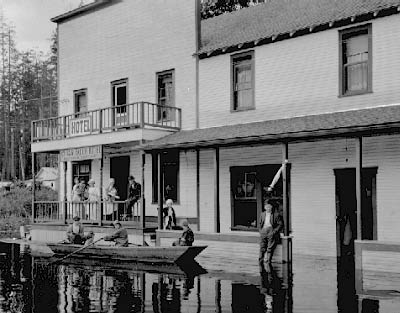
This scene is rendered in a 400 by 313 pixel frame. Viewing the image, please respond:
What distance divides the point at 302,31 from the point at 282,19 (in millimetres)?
2342

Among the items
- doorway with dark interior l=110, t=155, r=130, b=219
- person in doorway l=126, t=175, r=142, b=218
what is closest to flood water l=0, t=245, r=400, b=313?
person in doorway l=126, t=175, r=142, b=218

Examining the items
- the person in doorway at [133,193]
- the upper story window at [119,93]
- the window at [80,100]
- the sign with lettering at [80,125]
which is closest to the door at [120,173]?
the sign with lettering at [80,125]

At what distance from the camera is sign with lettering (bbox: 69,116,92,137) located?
24.4m

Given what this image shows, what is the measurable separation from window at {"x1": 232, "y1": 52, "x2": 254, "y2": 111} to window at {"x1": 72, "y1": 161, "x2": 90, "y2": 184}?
8.35m

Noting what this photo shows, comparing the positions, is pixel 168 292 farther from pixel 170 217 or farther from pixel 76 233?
pixel 76 233

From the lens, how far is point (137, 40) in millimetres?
24656

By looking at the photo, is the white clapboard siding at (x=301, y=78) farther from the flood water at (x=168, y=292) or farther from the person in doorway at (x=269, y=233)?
the flood water at (x=168, y=292)

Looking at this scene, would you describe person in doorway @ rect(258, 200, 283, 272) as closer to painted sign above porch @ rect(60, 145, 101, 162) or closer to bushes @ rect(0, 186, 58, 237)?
painted sign above porch @ rect(60, 145, 101, 162)

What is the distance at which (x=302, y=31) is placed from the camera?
63.1ft

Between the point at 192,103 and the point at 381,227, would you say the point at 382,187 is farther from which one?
the point at 192,103

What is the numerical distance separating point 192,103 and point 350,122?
8.11 m

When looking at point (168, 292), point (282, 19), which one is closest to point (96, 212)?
point (282, 19)

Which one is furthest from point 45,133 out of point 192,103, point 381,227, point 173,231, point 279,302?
point 279,302

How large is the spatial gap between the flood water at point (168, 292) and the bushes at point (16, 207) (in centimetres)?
1798
